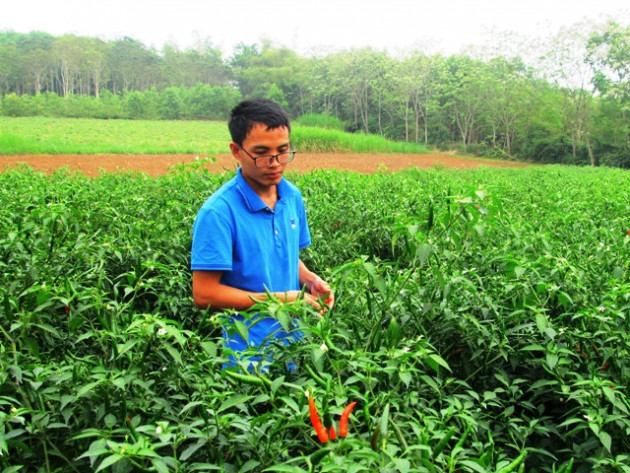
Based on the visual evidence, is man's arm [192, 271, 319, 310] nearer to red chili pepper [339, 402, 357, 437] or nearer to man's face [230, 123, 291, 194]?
man's face [230, 123, 291, 194]

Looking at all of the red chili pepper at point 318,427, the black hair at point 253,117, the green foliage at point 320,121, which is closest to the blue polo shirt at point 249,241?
the black hair at point 253,117

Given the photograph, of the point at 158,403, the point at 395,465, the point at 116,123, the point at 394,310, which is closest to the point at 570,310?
the point at 394,310

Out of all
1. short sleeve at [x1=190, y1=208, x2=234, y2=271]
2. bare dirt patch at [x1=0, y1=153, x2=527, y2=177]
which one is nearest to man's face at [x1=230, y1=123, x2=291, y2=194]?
short sleeve at [x1=190, y1=208, x2=234, y2=271]

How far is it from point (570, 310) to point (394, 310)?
26.6 inches

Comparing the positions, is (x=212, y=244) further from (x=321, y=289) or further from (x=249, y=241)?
(x=321, y=289)

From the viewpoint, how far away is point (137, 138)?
34.1m

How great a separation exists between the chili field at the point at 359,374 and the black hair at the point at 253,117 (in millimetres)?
525

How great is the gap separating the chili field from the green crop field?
66.6 ft

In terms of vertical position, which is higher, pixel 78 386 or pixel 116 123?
pixel 116 123

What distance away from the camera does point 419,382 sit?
1496 mm

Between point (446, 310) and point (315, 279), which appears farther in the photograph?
point (315, 279)

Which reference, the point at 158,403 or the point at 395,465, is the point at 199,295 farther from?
the point at 395,465

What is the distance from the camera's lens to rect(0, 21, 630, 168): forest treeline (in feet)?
98.2

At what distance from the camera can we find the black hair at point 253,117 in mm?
1828
